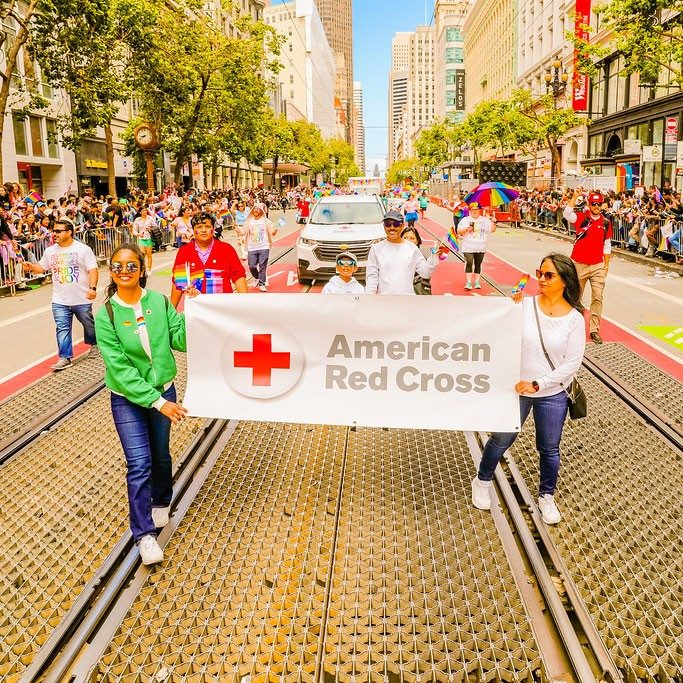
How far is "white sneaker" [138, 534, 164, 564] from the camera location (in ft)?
14.1

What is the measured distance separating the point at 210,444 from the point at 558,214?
28.3 m

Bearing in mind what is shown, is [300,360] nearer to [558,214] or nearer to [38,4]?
[38,4]

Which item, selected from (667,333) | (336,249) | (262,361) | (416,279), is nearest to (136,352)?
(262,361)

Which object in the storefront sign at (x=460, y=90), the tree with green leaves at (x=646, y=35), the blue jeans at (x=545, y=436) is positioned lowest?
the blue jeans at (x=545, y=436)

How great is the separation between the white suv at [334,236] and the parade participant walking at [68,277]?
5.99 meters

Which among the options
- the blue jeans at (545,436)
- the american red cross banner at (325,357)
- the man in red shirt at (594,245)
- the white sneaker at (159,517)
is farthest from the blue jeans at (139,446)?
the man in red shirt at (594,245)

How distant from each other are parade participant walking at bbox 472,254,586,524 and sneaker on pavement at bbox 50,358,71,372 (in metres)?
6.22

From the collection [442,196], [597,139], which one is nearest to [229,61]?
[597,139]

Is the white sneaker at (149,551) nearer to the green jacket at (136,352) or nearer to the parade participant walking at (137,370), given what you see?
the parade participant walking at (137,370)

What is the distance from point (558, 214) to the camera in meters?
31.7

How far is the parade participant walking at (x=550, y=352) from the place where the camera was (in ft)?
14.3

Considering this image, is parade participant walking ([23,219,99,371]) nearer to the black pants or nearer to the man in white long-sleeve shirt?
the man in white long-sleeve shirt

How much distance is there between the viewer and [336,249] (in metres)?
14.4

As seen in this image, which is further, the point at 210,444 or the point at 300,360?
the point at 210,444
